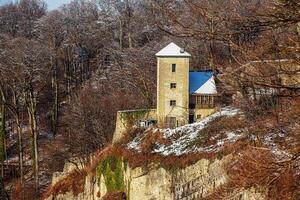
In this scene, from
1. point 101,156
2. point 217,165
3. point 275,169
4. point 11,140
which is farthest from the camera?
point 11,140

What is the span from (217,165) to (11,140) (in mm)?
25949

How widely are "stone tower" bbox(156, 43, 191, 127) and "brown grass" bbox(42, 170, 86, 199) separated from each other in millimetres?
5118

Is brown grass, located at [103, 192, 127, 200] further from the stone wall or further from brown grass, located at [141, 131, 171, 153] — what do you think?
the stone wall

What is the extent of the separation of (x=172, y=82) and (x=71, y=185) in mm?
7340

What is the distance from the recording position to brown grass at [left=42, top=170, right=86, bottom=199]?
90.0 feet

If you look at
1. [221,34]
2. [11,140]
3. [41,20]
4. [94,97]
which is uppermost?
[41,20]

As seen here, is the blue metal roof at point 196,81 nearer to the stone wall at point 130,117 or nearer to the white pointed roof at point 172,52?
the white pointed roof at point 172,52

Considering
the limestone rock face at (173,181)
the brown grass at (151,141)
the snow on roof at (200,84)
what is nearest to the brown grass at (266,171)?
the limestone rock face at (173,181)

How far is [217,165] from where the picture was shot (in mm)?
19969

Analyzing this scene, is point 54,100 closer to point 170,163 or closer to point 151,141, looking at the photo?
point 151,141

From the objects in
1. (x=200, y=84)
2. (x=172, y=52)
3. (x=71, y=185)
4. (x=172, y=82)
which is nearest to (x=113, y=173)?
(x=71, y=185)

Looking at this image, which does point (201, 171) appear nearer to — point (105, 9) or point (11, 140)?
point (11, 140)

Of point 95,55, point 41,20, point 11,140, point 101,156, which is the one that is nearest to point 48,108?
point 11,140

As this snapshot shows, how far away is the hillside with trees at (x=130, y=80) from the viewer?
564 cm
